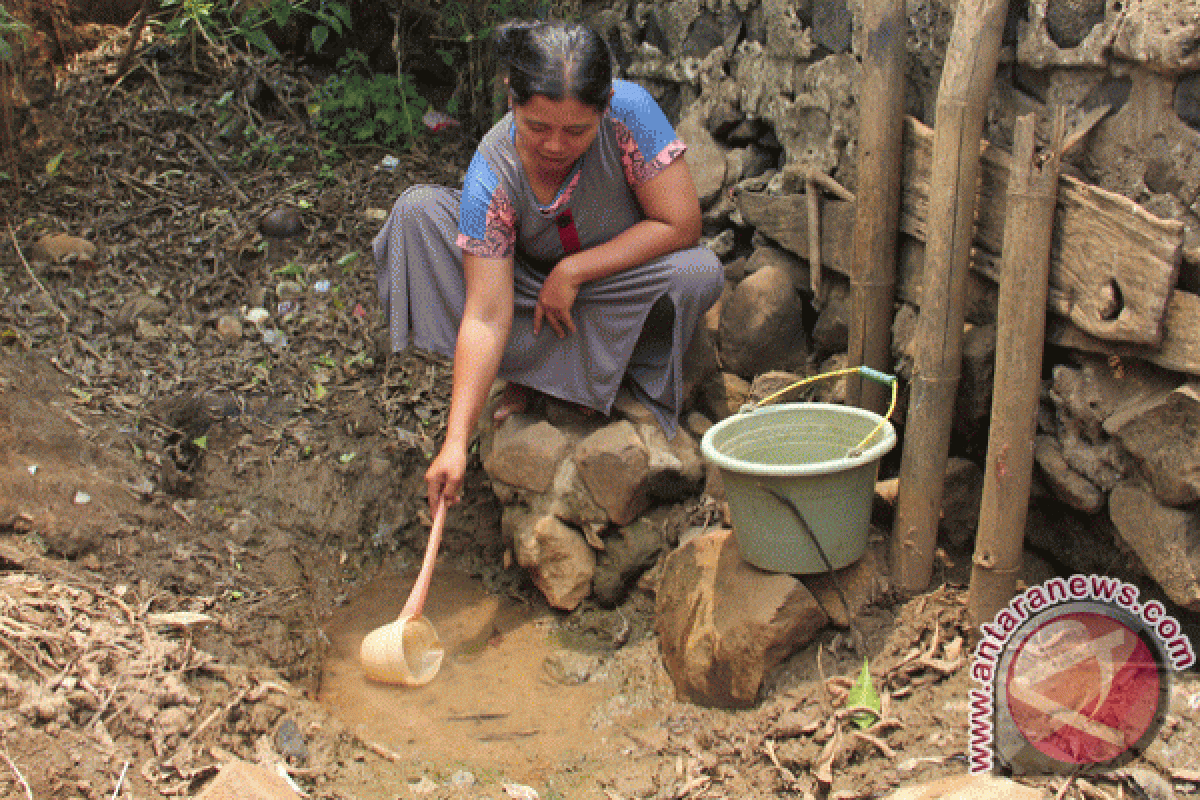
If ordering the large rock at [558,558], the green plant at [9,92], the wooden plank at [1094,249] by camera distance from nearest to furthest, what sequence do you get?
the wooden plank at [1094,249], the large rock at [558,558], the green plant at [9,92]

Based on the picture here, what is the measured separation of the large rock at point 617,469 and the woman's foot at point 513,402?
10.9 inches

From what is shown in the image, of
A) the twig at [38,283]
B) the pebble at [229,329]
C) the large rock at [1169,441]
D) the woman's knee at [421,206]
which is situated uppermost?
the woman's knee at [421,206]

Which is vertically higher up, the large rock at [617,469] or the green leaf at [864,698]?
the large rock at [617,469]

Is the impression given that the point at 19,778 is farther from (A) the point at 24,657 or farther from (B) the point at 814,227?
(B) the point at 814,227

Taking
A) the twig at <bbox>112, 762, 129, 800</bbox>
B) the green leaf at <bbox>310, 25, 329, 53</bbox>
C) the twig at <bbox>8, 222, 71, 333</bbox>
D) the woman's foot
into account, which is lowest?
the twig at <bbox>112, 762, 129, 800</bbox>

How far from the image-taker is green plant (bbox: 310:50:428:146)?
4.49 m

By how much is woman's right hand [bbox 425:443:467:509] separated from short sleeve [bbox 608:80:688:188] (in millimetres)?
909

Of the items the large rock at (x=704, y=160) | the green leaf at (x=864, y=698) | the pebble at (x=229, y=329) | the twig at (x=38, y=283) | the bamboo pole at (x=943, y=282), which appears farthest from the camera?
the pebble at (x=229, y=329)

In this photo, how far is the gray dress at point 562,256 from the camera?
264cm

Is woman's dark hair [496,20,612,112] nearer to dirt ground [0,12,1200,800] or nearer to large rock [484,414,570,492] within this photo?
large rock [484,414,570,492]

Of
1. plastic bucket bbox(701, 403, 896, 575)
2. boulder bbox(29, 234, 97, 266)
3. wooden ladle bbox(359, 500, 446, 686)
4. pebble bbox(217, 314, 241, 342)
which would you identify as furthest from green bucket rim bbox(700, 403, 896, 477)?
boulder bbox(29, 234, 97, 266)

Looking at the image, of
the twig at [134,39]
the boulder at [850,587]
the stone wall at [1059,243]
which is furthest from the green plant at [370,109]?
the boulder at [850,587]

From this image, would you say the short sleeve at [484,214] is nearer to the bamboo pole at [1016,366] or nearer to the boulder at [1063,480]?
the bamboo pole at [1016,366]

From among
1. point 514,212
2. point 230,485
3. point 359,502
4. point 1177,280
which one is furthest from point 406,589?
point 1177,280
